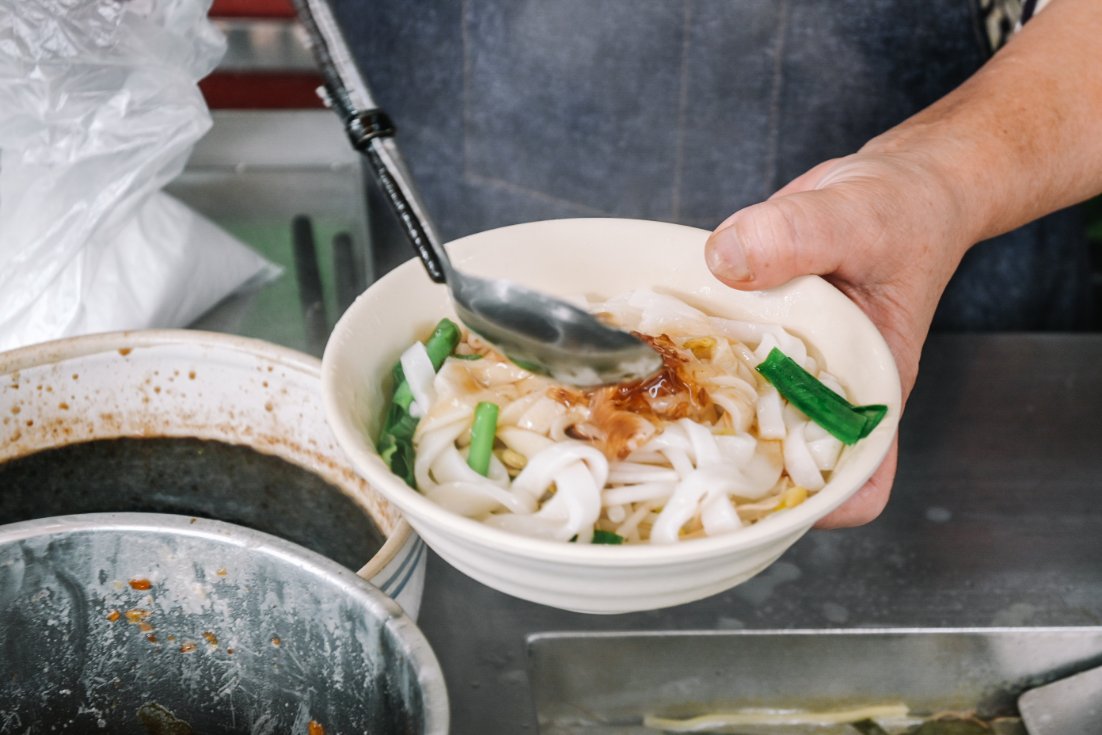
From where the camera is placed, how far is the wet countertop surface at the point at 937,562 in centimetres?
133

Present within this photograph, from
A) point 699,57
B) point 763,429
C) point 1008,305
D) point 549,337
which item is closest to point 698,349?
point 763,429

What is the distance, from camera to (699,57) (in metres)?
1.93

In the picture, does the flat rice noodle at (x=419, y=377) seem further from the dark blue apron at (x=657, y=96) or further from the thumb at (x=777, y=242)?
the dark blue apron at (x=657, y=96)

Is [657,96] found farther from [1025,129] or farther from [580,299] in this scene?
[580,299]

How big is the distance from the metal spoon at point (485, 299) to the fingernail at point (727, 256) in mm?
222

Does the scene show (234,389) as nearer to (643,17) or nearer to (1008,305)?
(643,17)

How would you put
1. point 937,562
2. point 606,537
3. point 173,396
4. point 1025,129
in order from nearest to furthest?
1. point 606,537
2. point 173,396
3. point 937,562
4. point 1025,129

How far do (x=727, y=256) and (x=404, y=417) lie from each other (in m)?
0.43

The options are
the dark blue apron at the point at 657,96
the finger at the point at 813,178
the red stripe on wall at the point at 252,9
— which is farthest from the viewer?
the red stripe on wall at the point at 252,9

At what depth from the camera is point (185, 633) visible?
831mm

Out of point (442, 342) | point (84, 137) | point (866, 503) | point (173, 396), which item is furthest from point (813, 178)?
point (84, 137)

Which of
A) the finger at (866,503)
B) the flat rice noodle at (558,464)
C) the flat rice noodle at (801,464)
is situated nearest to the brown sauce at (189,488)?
the flat rice noodle at (558,464)

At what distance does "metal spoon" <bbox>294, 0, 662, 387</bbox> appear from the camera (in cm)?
99

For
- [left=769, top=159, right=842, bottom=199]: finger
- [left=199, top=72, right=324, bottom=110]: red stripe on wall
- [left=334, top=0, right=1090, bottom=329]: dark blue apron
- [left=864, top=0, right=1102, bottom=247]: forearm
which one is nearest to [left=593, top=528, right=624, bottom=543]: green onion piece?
[left=769, top=159, right=842, bottom=199]: finger
